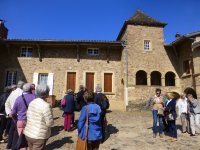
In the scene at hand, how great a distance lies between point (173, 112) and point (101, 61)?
11327mm

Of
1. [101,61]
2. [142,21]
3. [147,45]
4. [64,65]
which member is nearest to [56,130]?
[64,65]

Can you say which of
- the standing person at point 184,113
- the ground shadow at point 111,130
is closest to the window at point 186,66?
the standing person at point 184,113

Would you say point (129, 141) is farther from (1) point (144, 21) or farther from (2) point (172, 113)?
(1) point (144, 21)

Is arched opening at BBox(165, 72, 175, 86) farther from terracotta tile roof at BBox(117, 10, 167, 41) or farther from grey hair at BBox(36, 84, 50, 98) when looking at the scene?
grey hair at BBox(36, 84, 50, 98)

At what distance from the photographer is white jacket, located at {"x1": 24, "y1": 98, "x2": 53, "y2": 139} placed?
3578 millimetres

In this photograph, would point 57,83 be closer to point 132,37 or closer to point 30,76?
point 30,76

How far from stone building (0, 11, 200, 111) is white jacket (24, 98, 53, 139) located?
1372cm

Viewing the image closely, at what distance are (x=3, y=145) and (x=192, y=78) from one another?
13615 millimetres

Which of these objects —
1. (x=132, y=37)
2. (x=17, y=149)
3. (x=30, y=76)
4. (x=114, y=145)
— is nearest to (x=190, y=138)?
(x=114, y=145)

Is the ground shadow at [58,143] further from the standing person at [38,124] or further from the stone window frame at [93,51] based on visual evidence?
the stone window frame at [93,51]

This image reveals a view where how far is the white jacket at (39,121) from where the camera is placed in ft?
11.7

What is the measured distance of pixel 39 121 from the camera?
359 centimetres

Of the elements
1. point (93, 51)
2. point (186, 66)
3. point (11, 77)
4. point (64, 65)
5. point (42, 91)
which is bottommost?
point (42, 91)

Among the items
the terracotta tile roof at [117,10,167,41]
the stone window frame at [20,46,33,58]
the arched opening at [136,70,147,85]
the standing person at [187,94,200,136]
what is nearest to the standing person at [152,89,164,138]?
the standing person at [187,94,200,136]
